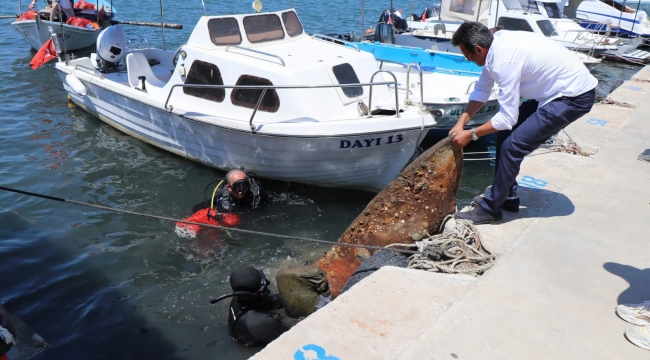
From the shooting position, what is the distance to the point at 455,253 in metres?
4.25

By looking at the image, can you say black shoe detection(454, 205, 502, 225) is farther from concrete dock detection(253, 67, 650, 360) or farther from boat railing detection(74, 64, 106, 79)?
boat railing detection(74, 64, 106, 79)

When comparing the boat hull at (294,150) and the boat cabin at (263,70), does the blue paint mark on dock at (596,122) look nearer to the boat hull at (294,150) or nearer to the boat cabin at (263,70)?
the boat hull at (294,150)

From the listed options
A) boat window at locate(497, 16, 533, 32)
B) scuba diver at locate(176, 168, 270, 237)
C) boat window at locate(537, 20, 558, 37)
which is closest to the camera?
scuba diver at locate(176, 168, 270, 237)

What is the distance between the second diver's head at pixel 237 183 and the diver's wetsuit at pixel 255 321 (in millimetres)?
2198

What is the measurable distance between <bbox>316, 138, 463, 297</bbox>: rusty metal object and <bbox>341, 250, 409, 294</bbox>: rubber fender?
10.0 inches

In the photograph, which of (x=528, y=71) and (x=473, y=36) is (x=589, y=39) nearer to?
(x=528, y=71)

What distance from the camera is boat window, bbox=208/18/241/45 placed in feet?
28.3

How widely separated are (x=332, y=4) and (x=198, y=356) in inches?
1000

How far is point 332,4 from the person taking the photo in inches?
1106

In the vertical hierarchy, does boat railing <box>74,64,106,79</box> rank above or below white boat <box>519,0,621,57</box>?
above

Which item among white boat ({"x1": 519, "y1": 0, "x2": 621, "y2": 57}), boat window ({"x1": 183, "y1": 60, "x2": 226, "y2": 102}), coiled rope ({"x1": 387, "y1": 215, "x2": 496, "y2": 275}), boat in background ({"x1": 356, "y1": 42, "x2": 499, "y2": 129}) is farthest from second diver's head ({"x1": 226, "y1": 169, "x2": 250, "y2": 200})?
white boat ({"x1": 519, "y1": 0, "x2": 621, "y2": 57})

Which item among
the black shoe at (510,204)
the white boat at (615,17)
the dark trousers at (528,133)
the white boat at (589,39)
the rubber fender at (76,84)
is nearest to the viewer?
the dark trousers at (528,133)

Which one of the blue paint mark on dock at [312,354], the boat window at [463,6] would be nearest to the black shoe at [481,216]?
the blue paint mark on dock at [312,354]

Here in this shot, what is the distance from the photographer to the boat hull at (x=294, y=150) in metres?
7.56
